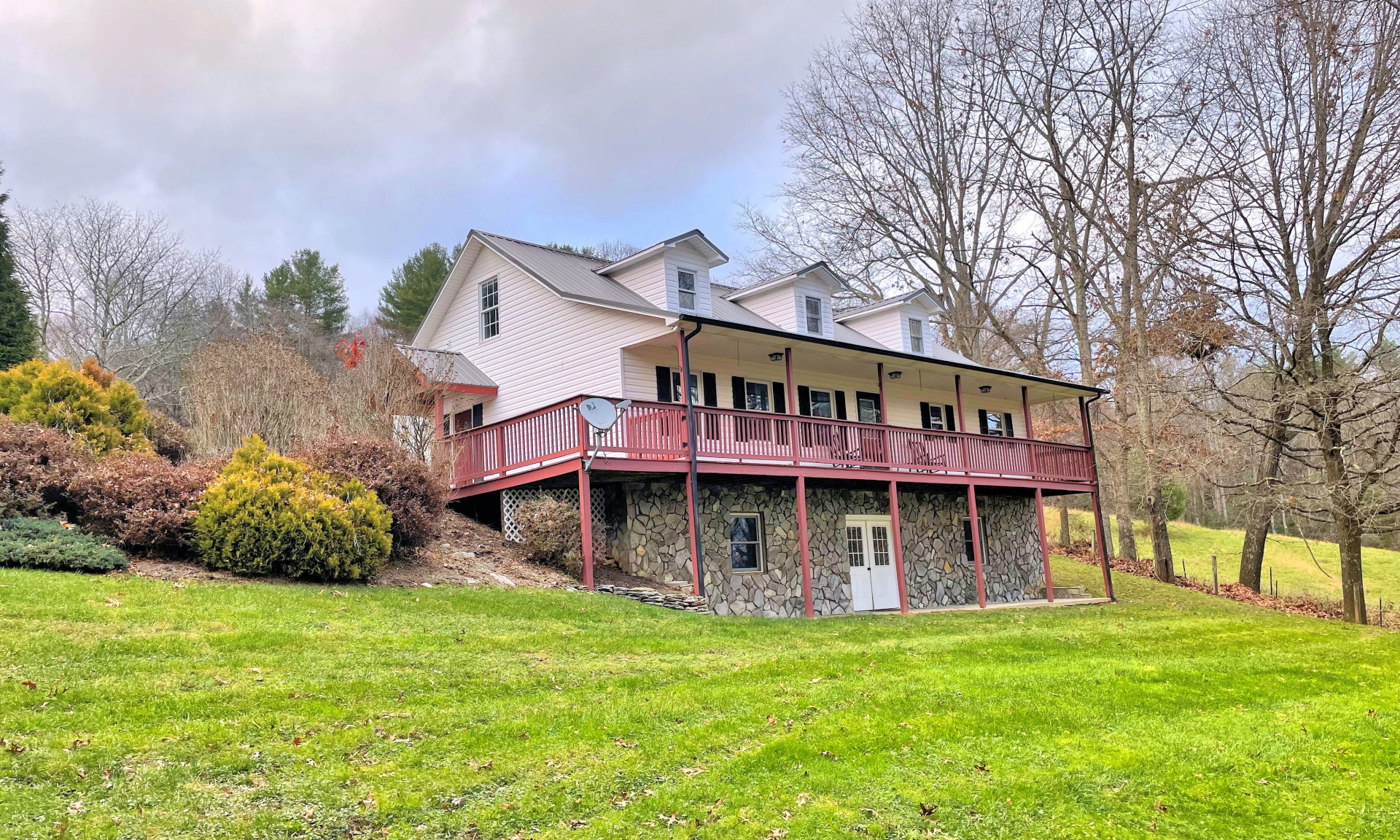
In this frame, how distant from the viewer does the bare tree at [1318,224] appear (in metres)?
18.7

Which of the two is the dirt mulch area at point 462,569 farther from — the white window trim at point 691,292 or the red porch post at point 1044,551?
the red porch post at point 1044,551

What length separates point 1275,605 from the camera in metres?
24.4

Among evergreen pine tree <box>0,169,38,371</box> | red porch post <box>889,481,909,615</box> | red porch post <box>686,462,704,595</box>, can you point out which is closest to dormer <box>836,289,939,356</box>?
red porch post <box>889,481,909,615</box>

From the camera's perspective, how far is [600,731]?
7.10 meters

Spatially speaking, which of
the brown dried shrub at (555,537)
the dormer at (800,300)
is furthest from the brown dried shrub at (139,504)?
the dormer at (800,300)

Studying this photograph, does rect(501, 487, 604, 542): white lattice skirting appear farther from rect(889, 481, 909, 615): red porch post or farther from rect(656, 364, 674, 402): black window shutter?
rect(889, 481, 909, 615): red porch post

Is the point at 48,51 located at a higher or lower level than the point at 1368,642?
higher

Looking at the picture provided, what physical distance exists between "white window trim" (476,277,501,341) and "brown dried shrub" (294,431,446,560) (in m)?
6.21

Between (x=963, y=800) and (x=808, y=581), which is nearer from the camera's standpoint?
(x=963, y=800)

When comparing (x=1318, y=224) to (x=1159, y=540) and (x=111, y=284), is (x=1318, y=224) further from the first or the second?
(x=111, y=284)

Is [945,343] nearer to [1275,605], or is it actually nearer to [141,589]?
[1275,605]

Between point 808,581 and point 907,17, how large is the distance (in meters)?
20.6

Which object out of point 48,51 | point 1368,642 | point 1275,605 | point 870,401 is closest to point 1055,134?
point 870,401

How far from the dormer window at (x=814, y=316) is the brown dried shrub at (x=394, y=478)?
1006 centimetres
